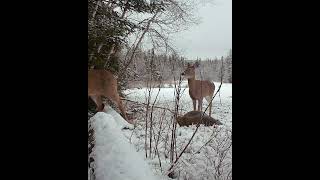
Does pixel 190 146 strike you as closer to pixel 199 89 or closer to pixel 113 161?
pixel 199 89

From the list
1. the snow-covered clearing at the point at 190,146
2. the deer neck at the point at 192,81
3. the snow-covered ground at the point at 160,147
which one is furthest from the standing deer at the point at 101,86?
the deer neck at the point at 192,81

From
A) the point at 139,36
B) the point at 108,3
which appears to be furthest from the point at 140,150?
the point at 108,3

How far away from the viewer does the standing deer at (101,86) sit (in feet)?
10.4

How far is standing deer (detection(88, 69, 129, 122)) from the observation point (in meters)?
3.18

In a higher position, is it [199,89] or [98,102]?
[199,89]

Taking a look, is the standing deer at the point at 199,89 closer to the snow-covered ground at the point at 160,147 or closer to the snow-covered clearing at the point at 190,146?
the snow-covered ground at the point at 160,147

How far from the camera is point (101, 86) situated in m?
3.23

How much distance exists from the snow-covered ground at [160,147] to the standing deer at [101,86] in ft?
0.54

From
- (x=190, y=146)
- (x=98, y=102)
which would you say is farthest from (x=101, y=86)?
(x=190, y=146)

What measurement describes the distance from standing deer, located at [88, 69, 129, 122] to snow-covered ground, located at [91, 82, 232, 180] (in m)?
0.16

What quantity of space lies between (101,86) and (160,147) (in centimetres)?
80

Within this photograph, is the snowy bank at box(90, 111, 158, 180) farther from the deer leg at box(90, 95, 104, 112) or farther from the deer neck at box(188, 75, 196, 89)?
the deer neck at box(188, 75, 196, 89)
